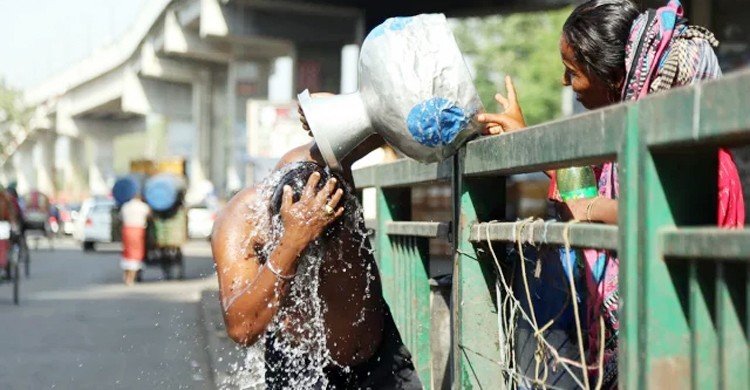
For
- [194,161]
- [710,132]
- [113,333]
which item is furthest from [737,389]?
[194,161]

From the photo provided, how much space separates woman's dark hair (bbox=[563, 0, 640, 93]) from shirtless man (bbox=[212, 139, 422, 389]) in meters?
0.62

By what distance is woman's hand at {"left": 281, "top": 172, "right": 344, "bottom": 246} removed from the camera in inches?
138

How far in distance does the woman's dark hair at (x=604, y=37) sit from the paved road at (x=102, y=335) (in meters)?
2.76

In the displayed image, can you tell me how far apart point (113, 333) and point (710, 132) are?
11596 millimetres

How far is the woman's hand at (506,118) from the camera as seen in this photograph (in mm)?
3209

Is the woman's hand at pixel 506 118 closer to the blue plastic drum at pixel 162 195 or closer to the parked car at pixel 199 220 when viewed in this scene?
the blue plastic drum at pixel 162 195

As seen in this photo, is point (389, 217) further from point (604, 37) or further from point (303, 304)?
point (604, 37)

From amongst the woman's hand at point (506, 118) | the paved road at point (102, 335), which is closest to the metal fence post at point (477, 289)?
the woman's hand at point (506, 118)

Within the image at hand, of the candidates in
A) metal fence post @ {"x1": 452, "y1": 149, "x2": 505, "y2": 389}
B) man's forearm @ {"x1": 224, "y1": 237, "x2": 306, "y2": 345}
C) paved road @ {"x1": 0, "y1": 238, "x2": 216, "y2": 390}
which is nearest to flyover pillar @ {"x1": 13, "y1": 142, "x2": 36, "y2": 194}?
paved road @ {"x1": 0, "y1": 238, "x2": 216, "y2": 390}

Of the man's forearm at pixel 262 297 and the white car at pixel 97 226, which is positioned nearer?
the man's forearm at pixel 262 297

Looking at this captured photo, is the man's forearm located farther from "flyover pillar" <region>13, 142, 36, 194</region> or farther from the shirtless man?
"flyover pillar" <region>13, 142, 36, 194</region>

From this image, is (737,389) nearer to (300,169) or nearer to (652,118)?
(652,118)

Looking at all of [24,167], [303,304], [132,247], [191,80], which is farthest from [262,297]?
[24,167]

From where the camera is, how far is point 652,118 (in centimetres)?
198
